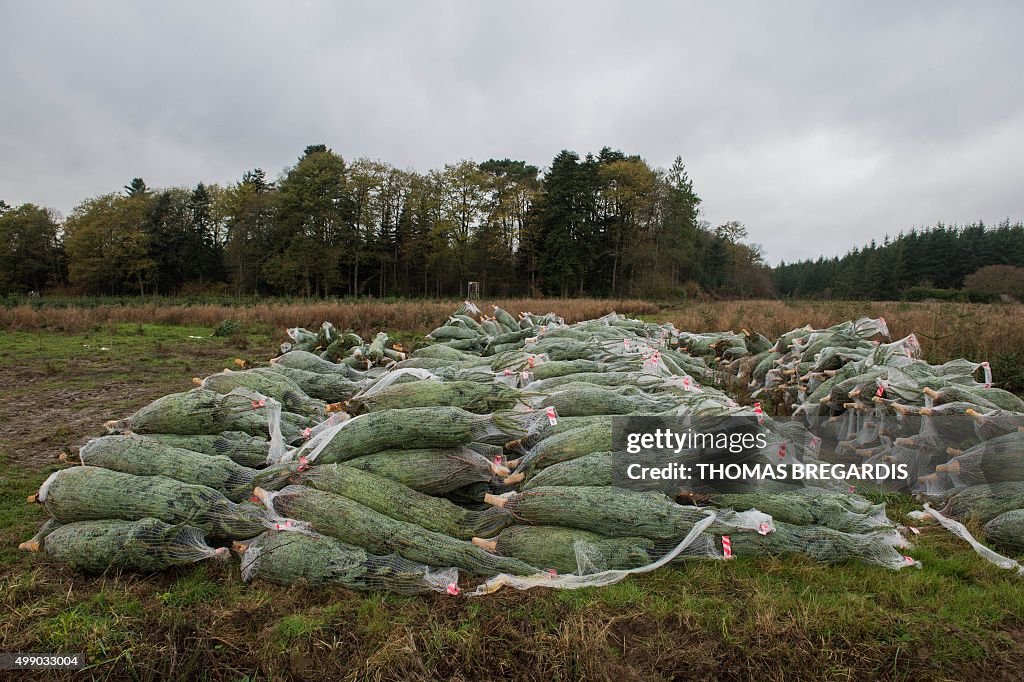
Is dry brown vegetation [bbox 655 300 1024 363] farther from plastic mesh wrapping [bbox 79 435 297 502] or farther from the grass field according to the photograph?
plastic mesh wrapping [bbox 79 435 297 502]

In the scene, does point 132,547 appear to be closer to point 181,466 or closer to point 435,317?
point 181,466

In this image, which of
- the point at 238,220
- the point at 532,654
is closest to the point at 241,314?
the point at 532,654

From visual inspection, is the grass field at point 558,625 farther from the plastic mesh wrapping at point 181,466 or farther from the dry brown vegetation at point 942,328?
the dry brown vegetation at point 942,328

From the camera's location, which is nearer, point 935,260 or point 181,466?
point 181,466

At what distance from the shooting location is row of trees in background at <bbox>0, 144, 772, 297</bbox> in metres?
43.9

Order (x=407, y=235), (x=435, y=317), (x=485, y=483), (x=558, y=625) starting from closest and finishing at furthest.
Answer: (x=558, y=625), (x=485, y=483), (x=435, y=317), (x=407, y=235)

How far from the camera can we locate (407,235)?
46844 mm

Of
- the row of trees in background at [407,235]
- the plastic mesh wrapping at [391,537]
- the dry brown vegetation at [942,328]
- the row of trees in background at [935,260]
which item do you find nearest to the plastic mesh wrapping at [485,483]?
the plastic mesh wrapping at [391,537]

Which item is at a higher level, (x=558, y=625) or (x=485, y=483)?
(x=485, y=483)

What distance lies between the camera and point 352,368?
23.5 feet

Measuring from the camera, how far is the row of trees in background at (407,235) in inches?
1729

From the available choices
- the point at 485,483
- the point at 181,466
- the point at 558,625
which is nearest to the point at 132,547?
the point at 181,466

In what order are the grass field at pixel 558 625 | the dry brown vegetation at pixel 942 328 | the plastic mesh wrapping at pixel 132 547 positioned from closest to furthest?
the grass field at pixel 558 625 → the plastic mesh wrapping at pixel 132 547 → the dry brown vegetation at pixel 942 328

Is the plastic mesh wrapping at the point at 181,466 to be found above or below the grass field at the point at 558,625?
above
